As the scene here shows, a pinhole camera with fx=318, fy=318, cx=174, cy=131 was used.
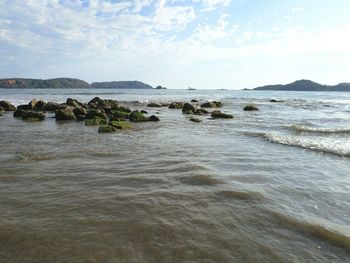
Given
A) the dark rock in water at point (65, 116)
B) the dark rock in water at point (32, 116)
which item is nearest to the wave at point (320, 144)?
the dark rock in water at point (65, 116)

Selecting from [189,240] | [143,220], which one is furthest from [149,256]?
[143,220]

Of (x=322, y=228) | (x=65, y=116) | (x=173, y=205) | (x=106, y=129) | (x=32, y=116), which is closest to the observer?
(x=322, y=228)

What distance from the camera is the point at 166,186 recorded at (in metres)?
7.25

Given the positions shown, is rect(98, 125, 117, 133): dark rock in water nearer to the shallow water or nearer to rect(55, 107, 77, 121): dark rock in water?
the shallow water

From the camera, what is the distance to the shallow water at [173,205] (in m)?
4.44

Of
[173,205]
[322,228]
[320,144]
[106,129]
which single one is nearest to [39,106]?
[106,129]

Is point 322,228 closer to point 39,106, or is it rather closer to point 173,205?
point 173,205

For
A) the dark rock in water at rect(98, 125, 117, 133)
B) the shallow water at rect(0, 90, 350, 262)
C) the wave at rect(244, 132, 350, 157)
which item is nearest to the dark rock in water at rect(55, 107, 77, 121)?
the dark rock in water at rect(98, 125, 117, 133)

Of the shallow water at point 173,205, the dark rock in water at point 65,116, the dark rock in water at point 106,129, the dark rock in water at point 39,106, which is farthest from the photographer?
the dark rock in water at point 39,106

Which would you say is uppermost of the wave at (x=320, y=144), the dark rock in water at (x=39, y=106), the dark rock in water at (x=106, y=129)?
the dark rock in water at (x=39, y=106)

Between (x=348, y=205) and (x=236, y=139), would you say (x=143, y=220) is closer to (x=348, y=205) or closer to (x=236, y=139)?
(x=348, y=205)

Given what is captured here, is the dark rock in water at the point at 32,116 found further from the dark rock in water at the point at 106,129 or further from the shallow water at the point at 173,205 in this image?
the shallow water at the point at 173,205

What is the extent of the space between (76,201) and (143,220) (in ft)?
5.15

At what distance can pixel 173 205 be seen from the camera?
609 cm
